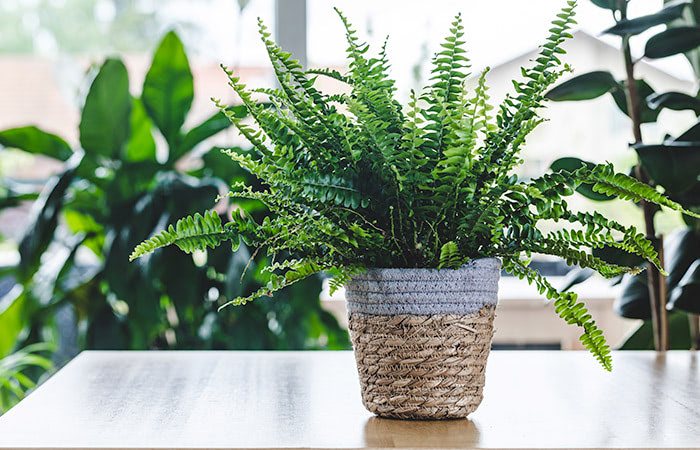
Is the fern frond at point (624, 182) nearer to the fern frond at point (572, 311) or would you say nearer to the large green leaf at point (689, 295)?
the fern frond at point (572, 311)

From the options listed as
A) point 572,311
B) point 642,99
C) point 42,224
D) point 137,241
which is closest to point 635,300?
point 642,99

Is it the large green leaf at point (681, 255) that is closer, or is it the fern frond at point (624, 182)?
the fern frond at point (624, 182)

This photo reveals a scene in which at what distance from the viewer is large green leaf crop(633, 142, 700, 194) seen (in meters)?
1.12

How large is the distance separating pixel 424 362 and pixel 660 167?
0.63 m

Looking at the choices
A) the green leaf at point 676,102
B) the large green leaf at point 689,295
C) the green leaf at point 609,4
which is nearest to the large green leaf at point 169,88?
the green leaf at point 609,4

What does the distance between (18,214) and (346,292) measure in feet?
6.38

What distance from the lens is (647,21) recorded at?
1.23 meters

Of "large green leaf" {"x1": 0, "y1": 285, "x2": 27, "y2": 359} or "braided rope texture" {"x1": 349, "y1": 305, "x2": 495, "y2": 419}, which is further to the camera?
"large green leaf" {"x1": 0, "y1": 285, "x2": 27, "y2": 359}

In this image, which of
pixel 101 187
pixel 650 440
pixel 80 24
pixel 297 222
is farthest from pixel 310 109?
pixel 80 24

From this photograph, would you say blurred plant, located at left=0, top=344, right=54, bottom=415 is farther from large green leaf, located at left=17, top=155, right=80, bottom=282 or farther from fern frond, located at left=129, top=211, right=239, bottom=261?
fern frond, located at left=129, top=211, right=239, bottom=261

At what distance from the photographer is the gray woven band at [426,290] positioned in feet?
2.28

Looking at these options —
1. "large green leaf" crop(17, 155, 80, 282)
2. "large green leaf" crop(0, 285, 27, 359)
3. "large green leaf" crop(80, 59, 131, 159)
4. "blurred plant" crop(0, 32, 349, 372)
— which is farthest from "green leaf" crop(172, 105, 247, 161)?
"large green leaf" crop(0, 285, 27, 359)

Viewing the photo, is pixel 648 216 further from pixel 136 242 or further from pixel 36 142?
pixel 36 142

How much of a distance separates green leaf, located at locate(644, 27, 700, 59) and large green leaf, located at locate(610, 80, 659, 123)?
0.13 meters
